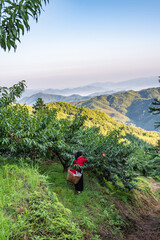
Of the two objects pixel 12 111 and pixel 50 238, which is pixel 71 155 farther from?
pixel 50 238

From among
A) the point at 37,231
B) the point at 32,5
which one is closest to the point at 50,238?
the point at 37,231

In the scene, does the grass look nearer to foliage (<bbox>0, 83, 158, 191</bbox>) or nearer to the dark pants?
the dark pants

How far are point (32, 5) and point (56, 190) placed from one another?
5437 millimetres

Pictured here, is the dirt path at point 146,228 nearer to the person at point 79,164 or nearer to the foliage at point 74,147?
the foliage at point 74,147

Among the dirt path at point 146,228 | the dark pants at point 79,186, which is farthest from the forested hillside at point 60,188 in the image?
the dark pants at point 79,186

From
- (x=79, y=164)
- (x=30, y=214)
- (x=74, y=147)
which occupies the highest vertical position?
(x=74, y=147)

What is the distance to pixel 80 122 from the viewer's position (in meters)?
8.12

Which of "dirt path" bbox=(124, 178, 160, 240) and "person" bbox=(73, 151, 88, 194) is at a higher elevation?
"person" bbox=(73, 151, 88, 194)

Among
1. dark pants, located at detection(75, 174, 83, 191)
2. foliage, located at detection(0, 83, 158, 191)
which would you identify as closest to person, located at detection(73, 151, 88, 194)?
dark pants, located at detection(75, 174, 83, 191)

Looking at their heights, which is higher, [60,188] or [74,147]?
[74,147]

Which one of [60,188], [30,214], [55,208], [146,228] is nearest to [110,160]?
[60,188]

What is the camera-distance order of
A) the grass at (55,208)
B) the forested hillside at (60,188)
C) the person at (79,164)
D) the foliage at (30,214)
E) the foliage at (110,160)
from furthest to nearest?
the foliage at (110,160) < the person at (79,164) < the forested hillside at (60,188) < the grass at (55,208) < the foliage at (30,214)

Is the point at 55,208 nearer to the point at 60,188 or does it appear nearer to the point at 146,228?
the point at 60,188

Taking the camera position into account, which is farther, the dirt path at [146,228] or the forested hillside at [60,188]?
the dirt path at [146,228]
